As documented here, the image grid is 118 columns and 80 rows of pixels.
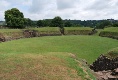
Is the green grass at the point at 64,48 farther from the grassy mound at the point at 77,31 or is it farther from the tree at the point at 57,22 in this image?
the tree at the point at 57,22

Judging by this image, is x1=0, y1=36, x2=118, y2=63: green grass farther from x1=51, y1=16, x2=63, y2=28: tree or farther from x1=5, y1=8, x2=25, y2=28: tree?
x1=51, y1=16, x2=63, y2=28: tree

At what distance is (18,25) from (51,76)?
2802 inches

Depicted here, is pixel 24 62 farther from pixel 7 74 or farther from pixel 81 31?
pixel 81 31

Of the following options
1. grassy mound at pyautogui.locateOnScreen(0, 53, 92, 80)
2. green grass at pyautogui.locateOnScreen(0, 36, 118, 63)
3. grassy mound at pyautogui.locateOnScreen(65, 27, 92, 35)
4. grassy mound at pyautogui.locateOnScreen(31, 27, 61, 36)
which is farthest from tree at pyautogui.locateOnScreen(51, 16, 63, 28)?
grassy mound at pyautogui.locateOnScreen(0, 53, 92, 80)

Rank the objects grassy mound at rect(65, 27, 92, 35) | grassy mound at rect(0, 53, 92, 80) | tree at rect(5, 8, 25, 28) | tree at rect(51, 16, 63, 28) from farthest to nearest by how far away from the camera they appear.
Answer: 1. tree at rect(51, 16, 63, 28)
2. tree at rect(5, 8, 25, 28)
3. grassy mound at rect(65, 27, 92, 35)
4. grassy mound at rect(0, 53, 92, 80)

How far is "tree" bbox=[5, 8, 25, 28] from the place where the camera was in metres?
85.2

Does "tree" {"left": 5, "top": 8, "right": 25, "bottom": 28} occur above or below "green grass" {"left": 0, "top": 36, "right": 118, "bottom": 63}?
above

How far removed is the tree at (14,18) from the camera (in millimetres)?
85188

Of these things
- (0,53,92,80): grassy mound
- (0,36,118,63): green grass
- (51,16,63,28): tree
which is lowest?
(0,36,118,63): green grass

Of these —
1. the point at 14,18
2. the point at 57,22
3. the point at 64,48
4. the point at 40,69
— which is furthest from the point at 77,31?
the point at 40,69

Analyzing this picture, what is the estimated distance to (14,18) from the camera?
86.0 metres

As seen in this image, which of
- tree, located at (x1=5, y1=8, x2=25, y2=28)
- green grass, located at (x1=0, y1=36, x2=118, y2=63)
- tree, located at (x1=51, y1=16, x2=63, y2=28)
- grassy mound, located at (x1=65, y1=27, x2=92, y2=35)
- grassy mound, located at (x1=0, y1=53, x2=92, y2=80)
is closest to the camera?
grassy mound, located at (x1=0, y1=53, x2=92, y2=80)

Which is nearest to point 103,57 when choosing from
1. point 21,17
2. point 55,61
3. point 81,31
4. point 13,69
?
point 55,61

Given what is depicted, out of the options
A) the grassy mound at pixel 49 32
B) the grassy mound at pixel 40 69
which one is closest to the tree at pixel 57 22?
the grassy mound at pixel 49 32
